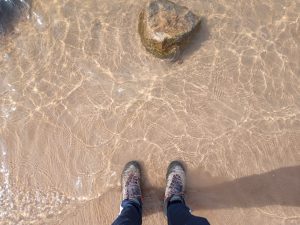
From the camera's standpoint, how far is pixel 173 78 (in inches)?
251

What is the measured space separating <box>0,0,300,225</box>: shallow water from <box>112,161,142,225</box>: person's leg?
200mm

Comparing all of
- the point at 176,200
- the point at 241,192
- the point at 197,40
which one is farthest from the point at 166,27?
the point at 241,192

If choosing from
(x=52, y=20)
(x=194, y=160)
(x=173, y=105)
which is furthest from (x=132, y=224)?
(x=52, y=20)

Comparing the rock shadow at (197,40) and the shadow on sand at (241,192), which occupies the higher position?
the rock shadow at (197,40)

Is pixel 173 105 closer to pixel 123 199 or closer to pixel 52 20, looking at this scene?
pixel 123 199

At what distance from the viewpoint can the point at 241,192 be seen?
6.10m

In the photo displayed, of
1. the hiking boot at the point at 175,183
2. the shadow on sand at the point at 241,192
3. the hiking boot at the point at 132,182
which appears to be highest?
the hiking boot at the point at 132,182

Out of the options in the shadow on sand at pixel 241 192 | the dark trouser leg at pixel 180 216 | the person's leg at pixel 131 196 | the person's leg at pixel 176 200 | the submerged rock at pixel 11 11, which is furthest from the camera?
the submerged rock at pixel 11 11

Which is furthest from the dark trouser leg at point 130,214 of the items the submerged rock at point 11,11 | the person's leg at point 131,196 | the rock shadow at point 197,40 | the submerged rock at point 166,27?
the submerged rock at point 11,11

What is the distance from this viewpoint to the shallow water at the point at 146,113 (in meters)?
6.11

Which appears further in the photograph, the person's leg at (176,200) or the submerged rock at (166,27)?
the submerged rock at (166,27)

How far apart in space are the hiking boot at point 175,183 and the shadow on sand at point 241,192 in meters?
0.23

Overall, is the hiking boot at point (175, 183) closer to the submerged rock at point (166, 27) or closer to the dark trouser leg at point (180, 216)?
the dark trouser leg at point (180, 216)

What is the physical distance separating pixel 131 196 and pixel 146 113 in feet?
4.39
